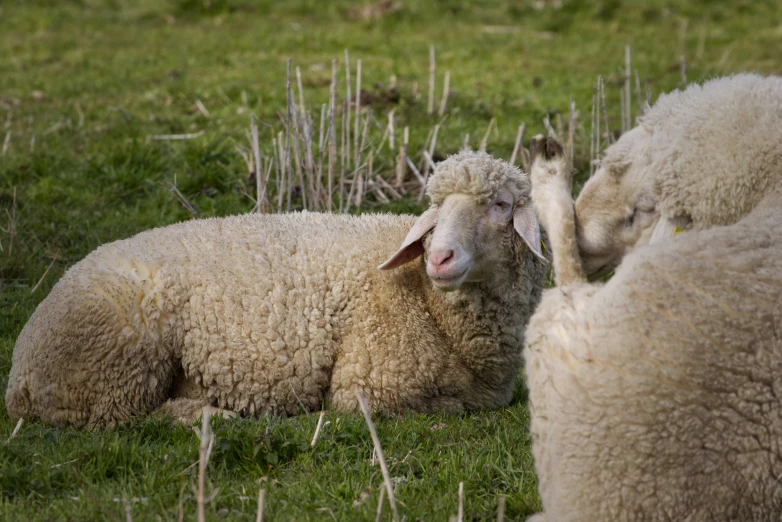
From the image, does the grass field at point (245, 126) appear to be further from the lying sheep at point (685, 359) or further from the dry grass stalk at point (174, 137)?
the lying sheep at point (685, 359)

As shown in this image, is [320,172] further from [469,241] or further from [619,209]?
[619,209]

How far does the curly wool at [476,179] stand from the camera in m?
4.51

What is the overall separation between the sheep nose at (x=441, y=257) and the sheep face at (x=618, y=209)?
88cm

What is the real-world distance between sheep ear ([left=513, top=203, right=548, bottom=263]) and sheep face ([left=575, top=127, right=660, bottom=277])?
96cm

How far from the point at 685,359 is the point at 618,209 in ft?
2.77

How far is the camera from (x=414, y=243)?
459 centimetres

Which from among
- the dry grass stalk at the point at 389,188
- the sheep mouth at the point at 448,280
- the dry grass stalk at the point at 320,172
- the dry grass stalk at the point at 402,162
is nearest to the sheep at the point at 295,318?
the sheep mouth at the point at 448,280

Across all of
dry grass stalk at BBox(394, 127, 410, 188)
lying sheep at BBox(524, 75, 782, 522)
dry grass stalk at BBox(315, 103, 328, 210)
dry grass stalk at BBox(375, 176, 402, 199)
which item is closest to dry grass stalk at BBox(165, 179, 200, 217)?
dry grass stalk at BBox(315, 103, 328, 210)

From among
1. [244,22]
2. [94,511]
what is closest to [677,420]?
[94,511]

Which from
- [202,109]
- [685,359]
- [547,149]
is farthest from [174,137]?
[685,359]

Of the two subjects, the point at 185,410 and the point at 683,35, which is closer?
the point at 185,410

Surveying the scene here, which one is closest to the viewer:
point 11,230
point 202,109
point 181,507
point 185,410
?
point 181,507

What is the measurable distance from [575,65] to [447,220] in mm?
7265

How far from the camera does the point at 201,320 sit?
4.46 meters
